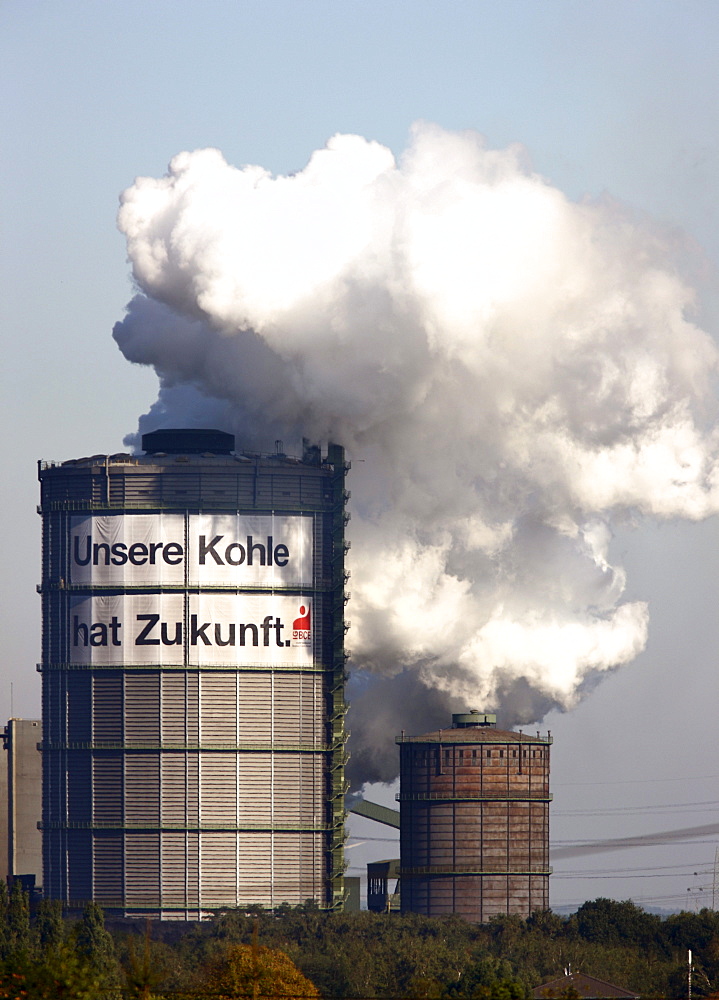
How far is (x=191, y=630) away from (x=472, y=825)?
90.7 ft

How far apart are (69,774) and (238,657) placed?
47.4 ft

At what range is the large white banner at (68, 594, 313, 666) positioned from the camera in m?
149

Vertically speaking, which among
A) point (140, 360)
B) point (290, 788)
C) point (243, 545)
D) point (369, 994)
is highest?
point (140, 360)

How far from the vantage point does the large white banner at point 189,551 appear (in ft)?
489

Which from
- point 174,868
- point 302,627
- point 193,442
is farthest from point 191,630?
point 174,868

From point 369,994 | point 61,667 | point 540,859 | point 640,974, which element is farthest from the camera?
point 540,859

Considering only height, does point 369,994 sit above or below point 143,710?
below

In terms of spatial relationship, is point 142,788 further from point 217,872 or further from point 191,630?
point 191,630

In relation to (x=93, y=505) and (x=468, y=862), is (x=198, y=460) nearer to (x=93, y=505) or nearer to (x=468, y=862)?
(x=93, y=505)

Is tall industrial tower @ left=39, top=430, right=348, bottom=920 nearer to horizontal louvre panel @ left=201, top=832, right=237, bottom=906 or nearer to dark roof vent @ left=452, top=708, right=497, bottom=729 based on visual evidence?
horizontal louvre panel @ left=201, top=832, right=237, bottom=906

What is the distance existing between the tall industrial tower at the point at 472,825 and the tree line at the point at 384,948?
3.34 m

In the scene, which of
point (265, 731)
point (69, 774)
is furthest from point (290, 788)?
point (69, 774)

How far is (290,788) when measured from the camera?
5930 inches

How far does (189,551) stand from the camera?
489 feet
